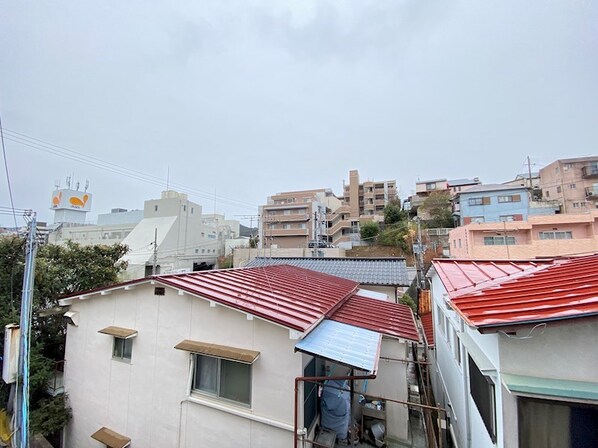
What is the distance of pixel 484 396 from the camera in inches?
145

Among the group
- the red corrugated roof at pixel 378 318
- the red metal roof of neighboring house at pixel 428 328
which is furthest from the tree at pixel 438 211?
the red corrugated roof at pixel 378 318

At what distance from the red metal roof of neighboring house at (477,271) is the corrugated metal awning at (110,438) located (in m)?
7.78

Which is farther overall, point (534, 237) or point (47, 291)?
point (534, 237)

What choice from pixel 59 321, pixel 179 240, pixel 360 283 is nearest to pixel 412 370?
pixel 360 283

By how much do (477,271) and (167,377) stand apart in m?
7.50

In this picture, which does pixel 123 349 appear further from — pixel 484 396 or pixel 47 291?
pixel 484 396

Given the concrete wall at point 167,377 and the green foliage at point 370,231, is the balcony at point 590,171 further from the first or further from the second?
the concrete wall at point 167,377

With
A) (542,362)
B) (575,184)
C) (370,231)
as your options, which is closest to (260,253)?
(370,231)

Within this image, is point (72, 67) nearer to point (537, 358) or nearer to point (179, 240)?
point (537, 358)

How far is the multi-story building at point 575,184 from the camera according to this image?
107ft

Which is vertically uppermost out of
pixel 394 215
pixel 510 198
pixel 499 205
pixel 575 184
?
pixel 575 184

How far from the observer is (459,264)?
753 centimetres

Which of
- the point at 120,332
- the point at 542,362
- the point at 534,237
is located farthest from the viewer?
the point at 534,237

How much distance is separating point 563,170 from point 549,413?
153ft
